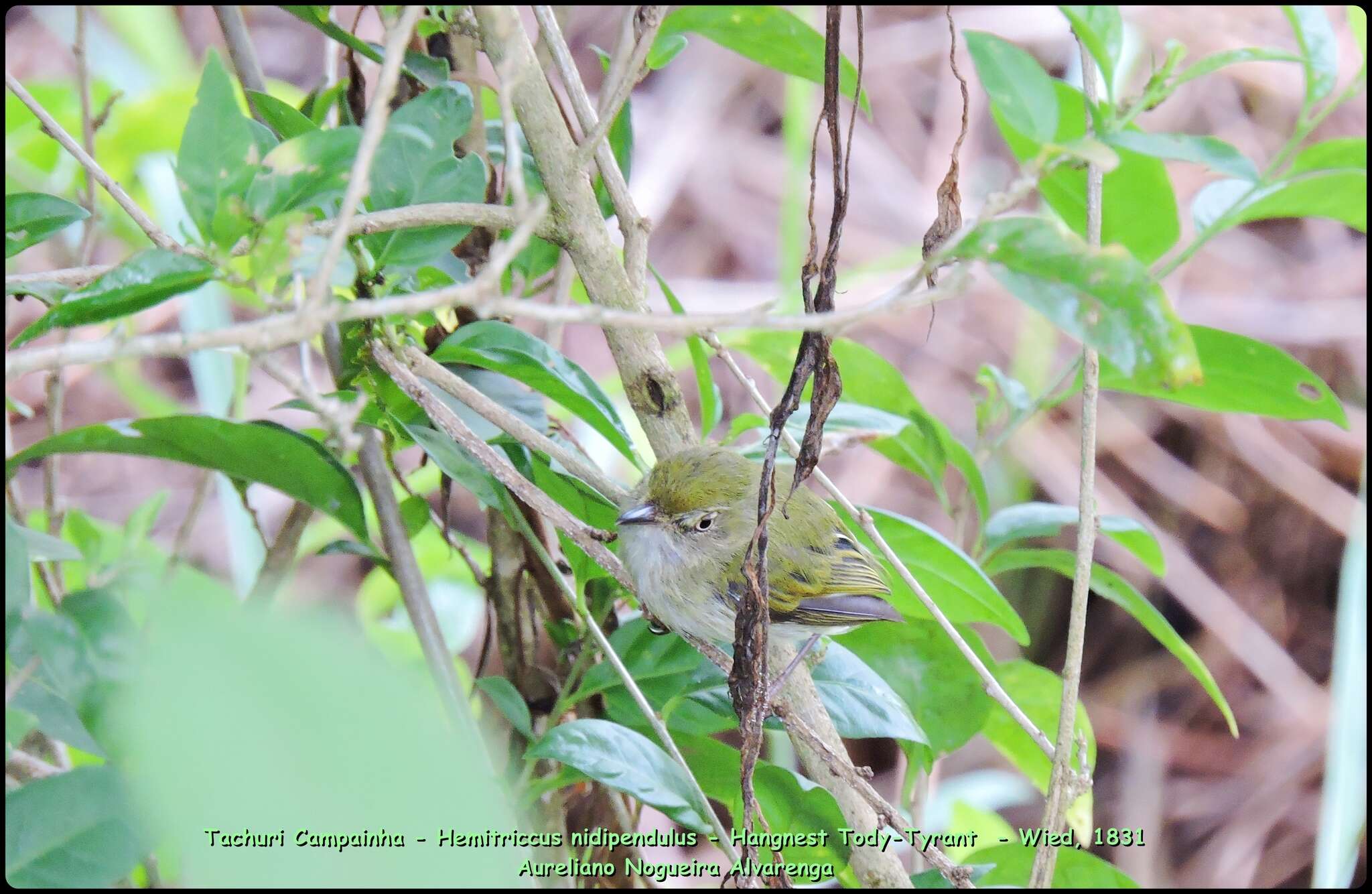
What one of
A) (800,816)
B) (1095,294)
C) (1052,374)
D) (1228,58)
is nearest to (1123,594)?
(800,816)

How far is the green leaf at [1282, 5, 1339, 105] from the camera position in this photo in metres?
1.34

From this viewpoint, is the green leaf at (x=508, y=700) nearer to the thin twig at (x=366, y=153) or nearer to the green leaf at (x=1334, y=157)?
the thin twig at (x=366, y=153)

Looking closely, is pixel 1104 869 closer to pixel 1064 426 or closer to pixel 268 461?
pixel 268 461

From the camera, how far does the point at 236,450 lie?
1259 millimetres

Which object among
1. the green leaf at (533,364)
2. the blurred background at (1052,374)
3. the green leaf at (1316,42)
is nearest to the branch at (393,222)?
the green leaf at (533,364)

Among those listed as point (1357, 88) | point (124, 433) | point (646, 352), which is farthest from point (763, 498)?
point (1357, 88)

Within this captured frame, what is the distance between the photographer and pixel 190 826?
1.28 ft

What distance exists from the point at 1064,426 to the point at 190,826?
4.76 metres

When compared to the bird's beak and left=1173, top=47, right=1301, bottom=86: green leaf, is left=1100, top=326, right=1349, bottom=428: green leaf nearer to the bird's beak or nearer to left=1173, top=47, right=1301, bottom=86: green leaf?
left=1173, top=47, right=1301, bottom=86: green leaf

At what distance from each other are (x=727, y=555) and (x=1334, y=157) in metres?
1.18

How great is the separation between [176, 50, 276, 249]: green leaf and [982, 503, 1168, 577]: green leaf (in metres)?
1.25

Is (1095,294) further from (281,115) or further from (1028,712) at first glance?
(1028,712)

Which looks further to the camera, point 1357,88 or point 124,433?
point 1357,88

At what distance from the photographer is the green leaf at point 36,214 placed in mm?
1081
